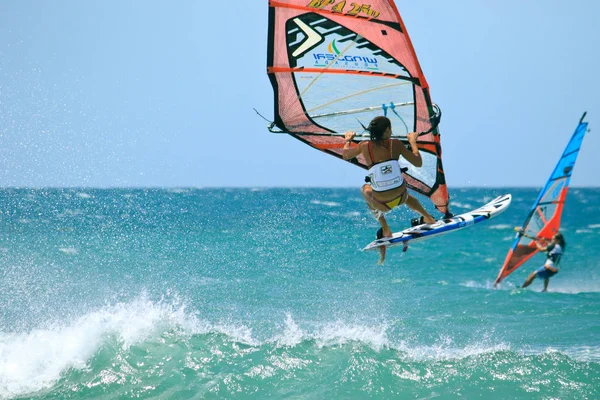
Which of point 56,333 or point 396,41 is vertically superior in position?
point 396,41

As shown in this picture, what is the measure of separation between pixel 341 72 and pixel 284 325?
4212 millimetres

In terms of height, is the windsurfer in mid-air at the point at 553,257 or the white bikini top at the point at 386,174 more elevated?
the white bikini top at the point at 386,174

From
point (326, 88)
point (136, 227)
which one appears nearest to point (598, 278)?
point (326, 88)

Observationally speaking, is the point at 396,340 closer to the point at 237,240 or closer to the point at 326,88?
the point at 326,88

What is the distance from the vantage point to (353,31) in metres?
6.70

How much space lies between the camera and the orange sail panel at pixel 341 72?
6.62 m

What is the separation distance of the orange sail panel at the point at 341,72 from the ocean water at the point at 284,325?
7.96 ft

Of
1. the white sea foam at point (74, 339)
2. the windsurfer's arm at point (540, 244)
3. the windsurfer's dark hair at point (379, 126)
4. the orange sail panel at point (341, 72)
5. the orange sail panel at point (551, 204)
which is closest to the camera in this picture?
the windsurfer's dark hair at point (379, 126)

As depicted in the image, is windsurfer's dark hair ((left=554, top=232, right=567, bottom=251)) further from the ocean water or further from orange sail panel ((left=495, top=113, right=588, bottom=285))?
the ocean water

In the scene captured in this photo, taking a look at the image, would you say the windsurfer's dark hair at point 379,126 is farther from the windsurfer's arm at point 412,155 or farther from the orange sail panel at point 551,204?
the orange sail panel at point 551,204

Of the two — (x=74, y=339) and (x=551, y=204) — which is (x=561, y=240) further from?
(x=74, y=339)

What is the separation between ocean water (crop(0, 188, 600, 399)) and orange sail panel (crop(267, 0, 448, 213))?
2428mm

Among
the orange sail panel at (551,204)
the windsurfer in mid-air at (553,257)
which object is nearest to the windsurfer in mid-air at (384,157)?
the windsurfer in mid-air at (553,257)

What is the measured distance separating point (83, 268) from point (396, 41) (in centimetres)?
1015
